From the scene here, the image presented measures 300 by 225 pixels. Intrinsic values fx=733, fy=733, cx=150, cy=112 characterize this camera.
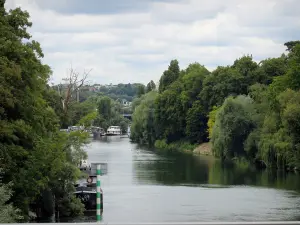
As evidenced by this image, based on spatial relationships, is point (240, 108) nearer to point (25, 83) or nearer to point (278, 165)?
point (278, 165)

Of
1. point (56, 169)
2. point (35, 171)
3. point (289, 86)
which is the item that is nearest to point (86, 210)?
point (56, 169)

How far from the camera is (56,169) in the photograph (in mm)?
35375

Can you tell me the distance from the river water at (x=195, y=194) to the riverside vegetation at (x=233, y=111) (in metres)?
3.62

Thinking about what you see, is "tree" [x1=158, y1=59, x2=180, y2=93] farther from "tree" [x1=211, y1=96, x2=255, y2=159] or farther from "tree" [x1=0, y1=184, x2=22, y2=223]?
"tree" [x1=0, y1=184, x2=22, y2=223]

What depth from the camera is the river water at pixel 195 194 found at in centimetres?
3975

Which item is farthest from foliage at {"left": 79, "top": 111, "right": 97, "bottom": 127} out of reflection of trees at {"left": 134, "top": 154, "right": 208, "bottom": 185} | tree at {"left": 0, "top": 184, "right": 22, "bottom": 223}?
reflection of trees at {"left": 134, "top": 154, "right": 208, "bottom": 185}

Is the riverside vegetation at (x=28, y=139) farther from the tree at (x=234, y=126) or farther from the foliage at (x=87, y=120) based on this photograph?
the tree at (x=234, y=126)

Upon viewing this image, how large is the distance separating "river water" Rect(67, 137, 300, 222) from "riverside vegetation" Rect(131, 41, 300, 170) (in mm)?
3615

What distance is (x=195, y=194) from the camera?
165ft

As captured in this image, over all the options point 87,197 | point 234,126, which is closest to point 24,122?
point 87,197

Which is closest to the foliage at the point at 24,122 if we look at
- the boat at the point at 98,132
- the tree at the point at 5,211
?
→ the tree at the point at 5,211

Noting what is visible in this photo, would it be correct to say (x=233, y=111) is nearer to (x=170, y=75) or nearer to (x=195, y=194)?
(x=195, y=194)

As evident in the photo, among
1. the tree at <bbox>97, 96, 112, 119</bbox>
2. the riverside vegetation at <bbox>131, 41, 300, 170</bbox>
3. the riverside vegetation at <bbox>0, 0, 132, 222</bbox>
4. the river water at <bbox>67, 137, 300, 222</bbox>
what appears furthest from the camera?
the tree at <bbox>97, 96, 112, 119</bbox>

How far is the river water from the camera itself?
39.8 meters
